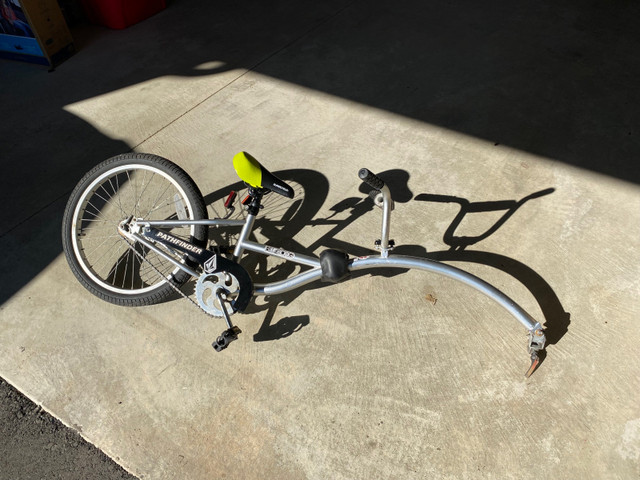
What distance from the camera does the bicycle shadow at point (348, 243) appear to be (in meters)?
2.22

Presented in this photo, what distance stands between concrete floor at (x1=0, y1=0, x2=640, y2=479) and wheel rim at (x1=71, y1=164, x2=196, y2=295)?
0.17 metres

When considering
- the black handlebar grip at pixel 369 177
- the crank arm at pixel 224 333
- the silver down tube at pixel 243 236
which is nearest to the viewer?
the black handlebar grip at pixel 369 177

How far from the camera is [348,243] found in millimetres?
Answer: 2498

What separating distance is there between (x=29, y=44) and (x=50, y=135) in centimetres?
115

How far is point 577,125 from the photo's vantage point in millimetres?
2887

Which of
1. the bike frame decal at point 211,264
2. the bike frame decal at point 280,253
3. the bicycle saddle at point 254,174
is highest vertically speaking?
the bicycle saddle at point 254,174

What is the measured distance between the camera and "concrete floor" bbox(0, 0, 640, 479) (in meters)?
1.92

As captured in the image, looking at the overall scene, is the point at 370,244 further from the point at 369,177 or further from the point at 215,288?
the point at 215,288

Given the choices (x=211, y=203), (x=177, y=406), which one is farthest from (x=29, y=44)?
(x=177, y=406)

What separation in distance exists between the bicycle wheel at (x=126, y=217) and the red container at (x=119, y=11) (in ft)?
6.82

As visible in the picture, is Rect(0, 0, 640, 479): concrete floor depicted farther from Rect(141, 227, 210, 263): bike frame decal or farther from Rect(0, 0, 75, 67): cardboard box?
Rect(141, 227, 210, 263): bike frame decal

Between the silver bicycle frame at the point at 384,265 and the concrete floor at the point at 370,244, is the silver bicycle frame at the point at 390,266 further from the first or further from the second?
the concrete floor at the point at 370,244

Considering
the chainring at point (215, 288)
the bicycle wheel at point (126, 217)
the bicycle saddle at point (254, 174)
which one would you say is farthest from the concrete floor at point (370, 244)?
the bicycle saddle at point (254, 174)

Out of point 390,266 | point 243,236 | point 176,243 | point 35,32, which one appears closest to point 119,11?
point 35,32
